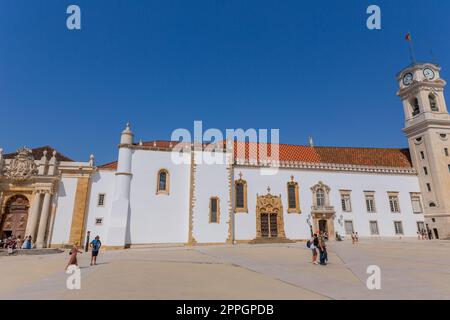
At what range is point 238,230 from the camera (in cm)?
2945

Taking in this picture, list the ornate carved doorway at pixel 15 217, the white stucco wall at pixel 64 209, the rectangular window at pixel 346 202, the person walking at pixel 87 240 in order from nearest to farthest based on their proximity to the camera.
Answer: the person walking at pixel 87 240 < the ornate carved doorway at pixel 15 217 < the white stucco wall at pixel 64 209 < the rectangular window at pixel 346 202

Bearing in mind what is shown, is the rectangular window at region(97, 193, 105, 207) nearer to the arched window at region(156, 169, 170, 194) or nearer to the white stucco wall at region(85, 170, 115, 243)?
the white stucco wall at region(85, 170, 115, 243)

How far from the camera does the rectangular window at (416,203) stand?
1336 inches

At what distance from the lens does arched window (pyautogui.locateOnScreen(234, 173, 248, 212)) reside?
30.1 metres

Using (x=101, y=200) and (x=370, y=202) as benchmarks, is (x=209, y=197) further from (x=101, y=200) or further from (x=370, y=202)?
(x=370, y=202)

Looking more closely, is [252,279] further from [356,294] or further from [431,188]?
[431,188]

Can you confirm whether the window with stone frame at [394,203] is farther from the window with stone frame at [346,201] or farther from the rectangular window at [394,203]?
the window with stone frame at [346,201]

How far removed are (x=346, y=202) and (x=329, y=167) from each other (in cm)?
468

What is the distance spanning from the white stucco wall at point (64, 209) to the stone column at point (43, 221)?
33.0 inches

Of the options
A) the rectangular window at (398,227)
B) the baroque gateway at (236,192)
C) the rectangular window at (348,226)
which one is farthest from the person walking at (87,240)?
the rectangular window at (398,227)

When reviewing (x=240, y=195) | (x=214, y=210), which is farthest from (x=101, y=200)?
(x=240, y=195)

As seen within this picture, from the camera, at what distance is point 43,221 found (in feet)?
83.5

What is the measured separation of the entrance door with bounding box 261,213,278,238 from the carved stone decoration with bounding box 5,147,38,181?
24251 mm
